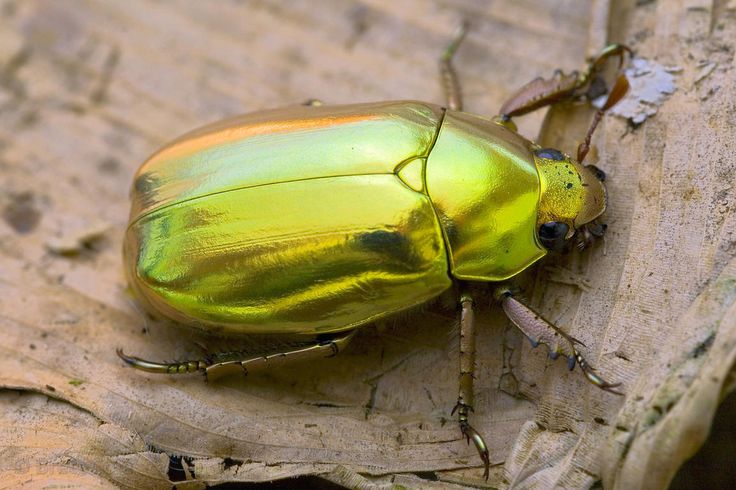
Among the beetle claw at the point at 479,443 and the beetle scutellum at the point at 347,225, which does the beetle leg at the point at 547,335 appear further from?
the beetle claw at the point at 479,443

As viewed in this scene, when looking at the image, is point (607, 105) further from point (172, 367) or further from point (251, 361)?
point (172, 367)

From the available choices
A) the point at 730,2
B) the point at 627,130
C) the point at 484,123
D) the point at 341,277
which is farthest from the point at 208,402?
the point at 730,2

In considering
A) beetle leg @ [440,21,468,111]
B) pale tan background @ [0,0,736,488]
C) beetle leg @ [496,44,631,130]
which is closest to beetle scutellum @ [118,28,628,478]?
pale tan background @ [0,0,736,488]

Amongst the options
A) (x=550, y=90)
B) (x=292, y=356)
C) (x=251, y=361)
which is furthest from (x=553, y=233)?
(x=251, y=361)

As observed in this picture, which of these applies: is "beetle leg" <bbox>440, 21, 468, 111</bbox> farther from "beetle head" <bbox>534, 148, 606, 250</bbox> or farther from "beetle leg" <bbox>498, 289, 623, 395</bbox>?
"beetle leg" <bbox>498, 289, 623, 395</bbox>

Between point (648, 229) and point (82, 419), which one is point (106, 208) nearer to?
point (82, 419)


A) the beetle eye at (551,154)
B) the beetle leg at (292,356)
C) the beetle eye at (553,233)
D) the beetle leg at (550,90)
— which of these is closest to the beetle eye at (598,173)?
the beetle eye at (551,154)
